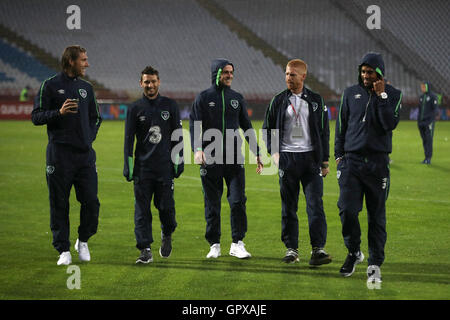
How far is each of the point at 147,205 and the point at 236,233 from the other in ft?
3.13

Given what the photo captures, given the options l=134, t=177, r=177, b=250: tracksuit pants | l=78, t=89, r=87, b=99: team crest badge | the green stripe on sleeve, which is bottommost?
l=134, t=177, r=177, b=250: tracksuit pants

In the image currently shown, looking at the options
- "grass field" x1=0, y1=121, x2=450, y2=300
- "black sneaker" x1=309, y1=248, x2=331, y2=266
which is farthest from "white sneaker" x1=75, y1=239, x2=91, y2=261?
"black sneaker" x1=309, y1=248, x2=331, y2=266

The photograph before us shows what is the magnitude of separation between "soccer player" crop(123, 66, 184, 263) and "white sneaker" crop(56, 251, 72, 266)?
26.3 inches

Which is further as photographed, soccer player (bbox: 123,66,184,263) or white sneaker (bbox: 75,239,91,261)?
white sneaker (bbox: 75,239,91,261)

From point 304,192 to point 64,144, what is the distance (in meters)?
2.33

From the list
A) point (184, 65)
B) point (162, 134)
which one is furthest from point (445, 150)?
point (184, 65)

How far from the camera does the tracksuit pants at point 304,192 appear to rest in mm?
6875

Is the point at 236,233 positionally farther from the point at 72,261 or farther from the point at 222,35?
the point at 222,35

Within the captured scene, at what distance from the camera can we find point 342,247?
25.8 feet

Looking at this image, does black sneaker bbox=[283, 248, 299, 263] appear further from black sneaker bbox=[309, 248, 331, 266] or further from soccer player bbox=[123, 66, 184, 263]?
soccer player bbox=[123, 66, 184, 263]

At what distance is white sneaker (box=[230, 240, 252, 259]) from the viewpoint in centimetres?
725

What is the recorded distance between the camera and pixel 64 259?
691 cm

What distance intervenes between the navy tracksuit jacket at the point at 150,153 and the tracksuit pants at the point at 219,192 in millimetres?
355

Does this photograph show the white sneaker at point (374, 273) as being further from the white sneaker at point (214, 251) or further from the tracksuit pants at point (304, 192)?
the white sneaker at point (214, 251)
